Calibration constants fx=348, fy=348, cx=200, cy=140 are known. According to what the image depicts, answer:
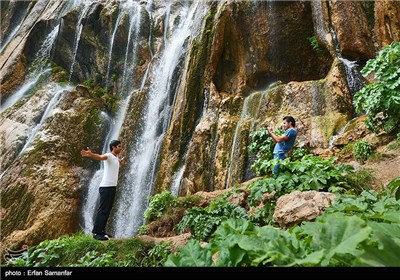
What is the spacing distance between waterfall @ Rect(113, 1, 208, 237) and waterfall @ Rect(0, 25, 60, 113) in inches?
278

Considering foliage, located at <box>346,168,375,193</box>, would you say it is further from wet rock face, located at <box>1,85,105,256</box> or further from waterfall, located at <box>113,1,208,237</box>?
wet rock face, located at <box>1,85,105,256</box>

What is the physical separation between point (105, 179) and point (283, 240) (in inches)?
158

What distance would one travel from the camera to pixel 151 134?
45.1ft

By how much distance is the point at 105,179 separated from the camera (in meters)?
5.37

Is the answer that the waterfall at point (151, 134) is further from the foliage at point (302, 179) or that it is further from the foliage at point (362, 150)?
the foliage at point (302, 179)

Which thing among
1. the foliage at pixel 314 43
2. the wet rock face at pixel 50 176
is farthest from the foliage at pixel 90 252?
the foliage at pixel 314 43

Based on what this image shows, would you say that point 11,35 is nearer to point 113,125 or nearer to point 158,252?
point 113,125

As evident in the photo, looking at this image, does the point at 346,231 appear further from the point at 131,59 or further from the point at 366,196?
the point at 131,59

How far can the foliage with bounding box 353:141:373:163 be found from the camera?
6.93 metres

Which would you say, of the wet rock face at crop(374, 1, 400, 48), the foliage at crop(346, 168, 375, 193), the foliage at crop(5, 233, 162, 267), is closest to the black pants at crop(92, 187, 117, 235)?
the foliage at crop(5, 233, 162, 267)

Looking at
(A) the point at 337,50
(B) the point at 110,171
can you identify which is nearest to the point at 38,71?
(A) the point at 337,50

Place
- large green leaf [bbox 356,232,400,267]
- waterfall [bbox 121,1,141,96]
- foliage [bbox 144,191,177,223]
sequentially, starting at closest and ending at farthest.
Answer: large green leaf [bbox 356,232,400,267]
foliage [bbox 144,191,177,223]
waterfall [bbox 121,1,141,96]

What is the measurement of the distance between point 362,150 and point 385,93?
3.92ft

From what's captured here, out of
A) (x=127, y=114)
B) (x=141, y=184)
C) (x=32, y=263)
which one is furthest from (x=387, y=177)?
(x=127, y=114)
